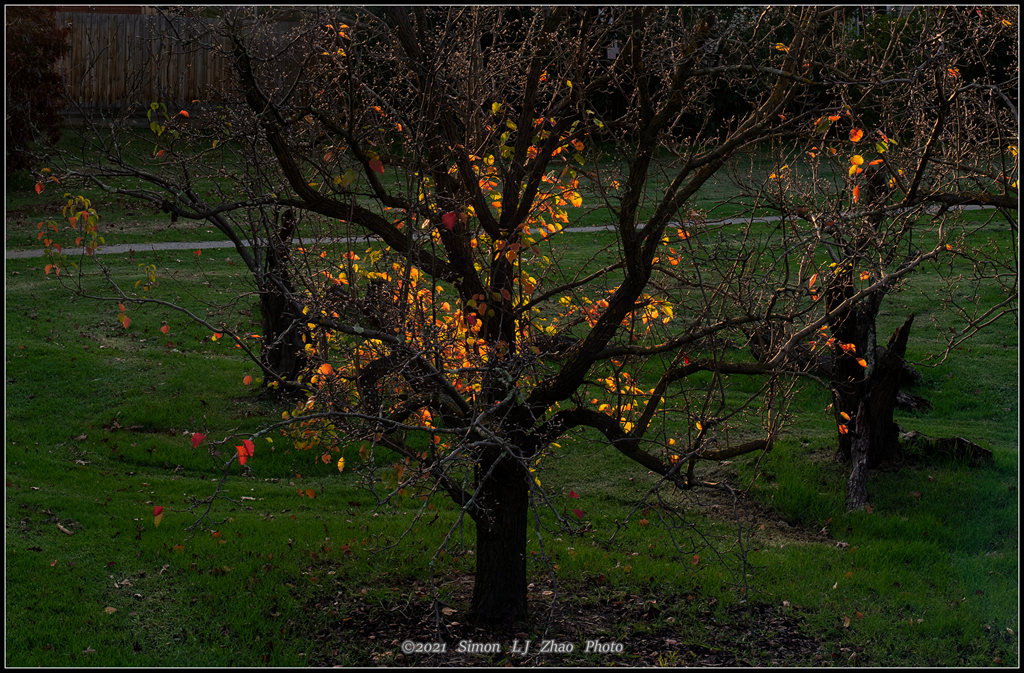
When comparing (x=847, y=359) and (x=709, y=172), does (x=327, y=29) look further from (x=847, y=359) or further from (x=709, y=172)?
(x=847, y=359)

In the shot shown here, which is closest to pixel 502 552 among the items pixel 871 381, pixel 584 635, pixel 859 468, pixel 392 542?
pixel 584 635

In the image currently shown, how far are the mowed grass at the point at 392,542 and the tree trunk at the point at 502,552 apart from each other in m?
0.25

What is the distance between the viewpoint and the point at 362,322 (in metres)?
6.15

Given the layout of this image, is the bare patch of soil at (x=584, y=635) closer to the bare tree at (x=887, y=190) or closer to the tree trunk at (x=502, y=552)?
the tree trunk at (x=502, y=552)

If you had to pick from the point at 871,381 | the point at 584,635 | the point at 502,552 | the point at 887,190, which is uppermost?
the point at 887,190

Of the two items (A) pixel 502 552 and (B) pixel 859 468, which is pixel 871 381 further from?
(A) pixel 502 552

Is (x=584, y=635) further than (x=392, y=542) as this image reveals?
No

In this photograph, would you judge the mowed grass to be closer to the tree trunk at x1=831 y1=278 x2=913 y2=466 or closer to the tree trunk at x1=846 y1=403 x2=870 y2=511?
the tree trunk at x1=846 y1=403 x2=870 y2=511

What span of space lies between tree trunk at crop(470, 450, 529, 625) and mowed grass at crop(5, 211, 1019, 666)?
0.25 meters

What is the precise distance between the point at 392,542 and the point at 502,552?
160cm

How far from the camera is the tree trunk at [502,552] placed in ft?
20.8

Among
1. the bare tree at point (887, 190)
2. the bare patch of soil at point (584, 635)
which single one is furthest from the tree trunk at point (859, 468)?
the bare patch of soil at point (584, 635)

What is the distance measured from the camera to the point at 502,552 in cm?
643

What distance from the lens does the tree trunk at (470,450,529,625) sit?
20.8ft
